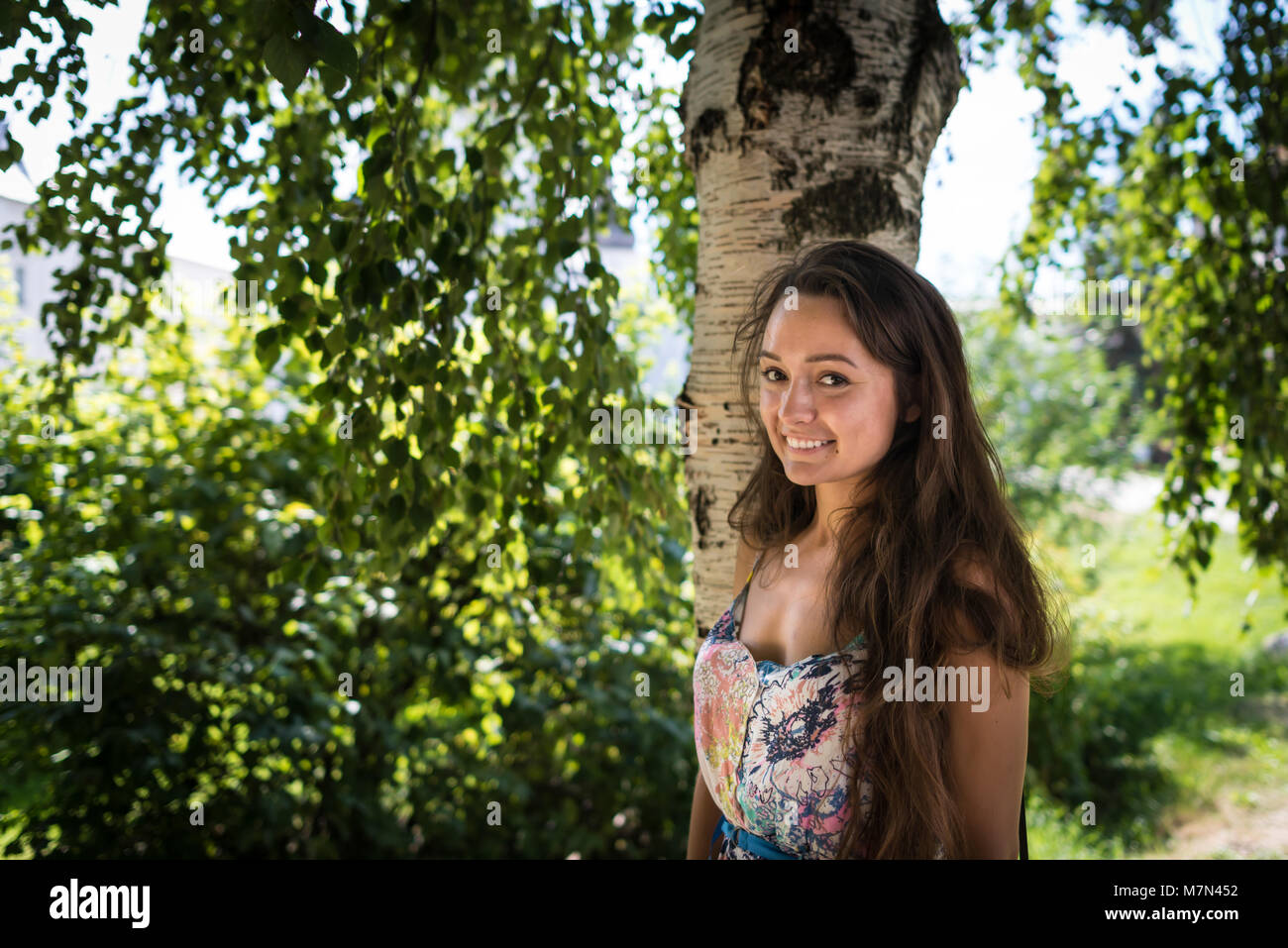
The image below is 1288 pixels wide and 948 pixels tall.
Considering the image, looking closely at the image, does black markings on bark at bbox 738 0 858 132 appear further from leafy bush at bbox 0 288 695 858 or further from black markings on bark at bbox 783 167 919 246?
leafy bush at bbox 0 288 695 858

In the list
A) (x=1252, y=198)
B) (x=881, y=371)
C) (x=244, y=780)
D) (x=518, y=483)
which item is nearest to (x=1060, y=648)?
(x=881, y=371)

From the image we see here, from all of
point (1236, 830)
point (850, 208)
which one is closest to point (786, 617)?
point (850, 208)

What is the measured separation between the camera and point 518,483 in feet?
7.22

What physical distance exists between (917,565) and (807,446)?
0.26 metres

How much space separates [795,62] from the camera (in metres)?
1.77

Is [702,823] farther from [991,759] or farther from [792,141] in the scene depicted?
[792,141]

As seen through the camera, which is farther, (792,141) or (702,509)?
(702,509)

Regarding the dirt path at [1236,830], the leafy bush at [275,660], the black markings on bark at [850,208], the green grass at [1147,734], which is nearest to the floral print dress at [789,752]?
the black markings on bark at [850,208]

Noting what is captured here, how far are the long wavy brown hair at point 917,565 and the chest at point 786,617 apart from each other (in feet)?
0.16

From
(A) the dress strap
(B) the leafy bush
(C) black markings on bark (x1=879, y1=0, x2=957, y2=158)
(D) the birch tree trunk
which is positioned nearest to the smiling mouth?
(A) the dress strap

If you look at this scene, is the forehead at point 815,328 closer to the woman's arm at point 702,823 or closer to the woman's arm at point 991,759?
→ the woman's arm at point 991,759

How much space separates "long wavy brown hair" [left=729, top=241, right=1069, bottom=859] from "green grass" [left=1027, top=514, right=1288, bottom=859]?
247cm
